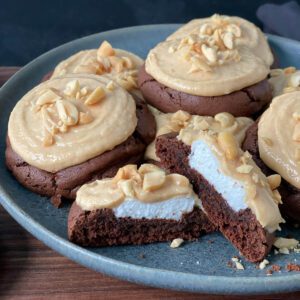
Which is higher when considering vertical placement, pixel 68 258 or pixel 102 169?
pixel 102 169

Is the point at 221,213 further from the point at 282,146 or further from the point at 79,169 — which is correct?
the point at 79,169

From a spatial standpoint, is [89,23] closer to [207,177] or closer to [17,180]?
[17,180]

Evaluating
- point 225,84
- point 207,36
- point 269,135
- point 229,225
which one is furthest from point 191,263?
point 207,36

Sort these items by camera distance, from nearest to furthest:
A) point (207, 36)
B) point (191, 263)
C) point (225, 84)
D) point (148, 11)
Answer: point (191, 263) → point (225, 84) → point (207, 36) → point (148, 11)

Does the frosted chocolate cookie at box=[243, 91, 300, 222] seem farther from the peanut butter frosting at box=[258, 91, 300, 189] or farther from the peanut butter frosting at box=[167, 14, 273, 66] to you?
the peanut butter frosting at box=[167, 14, 273, 66]

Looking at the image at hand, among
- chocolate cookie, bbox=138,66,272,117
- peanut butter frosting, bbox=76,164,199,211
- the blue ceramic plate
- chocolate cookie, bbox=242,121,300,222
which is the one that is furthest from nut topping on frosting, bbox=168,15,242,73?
the blue ceramic plate

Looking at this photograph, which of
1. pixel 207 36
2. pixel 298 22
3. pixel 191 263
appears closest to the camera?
pixel 191 263

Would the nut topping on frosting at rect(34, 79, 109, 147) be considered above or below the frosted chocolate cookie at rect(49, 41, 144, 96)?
above
